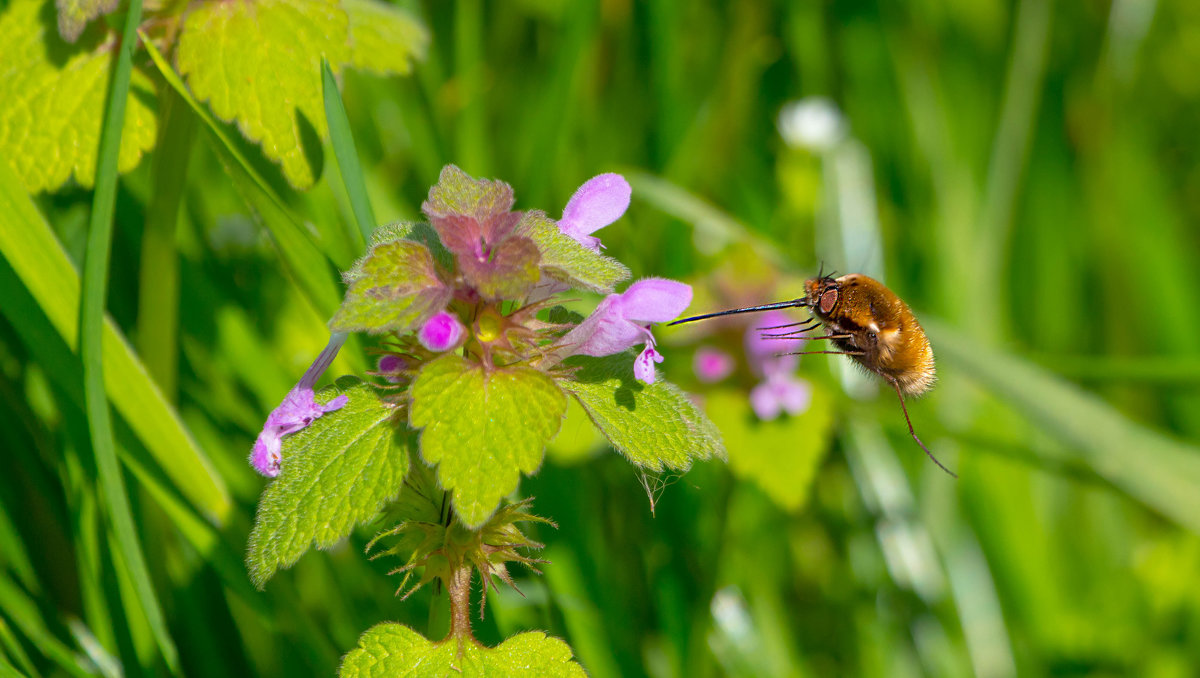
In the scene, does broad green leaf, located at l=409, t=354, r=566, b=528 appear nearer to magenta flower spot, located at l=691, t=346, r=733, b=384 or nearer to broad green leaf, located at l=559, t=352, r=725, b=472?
broad green leaf, located at l=559, t=352, r=725, b=472

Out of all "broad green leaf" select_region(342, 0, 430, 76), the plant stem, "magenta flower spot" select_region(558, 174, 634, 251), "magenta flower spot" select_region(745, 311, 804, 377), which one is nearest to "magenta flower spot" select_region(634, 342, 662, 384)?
"magenta flower spot" select_region(558, 174, 634, 251)

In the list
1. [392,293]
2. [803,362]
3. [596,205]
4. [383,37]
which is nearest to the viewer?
[392,293]

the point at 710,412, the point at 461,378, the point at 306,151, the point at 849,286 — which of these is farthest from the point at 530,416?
the point at 710,412

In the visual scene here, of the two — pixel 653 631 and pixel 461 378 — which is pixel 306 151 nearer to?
pixel 461 378

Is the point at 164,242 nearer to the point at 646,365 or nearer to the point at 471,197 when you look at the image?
the point at 471,197

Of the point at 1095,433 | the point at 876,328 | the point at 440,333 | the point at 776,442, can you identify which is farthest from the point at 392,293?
the point at 1095,433
